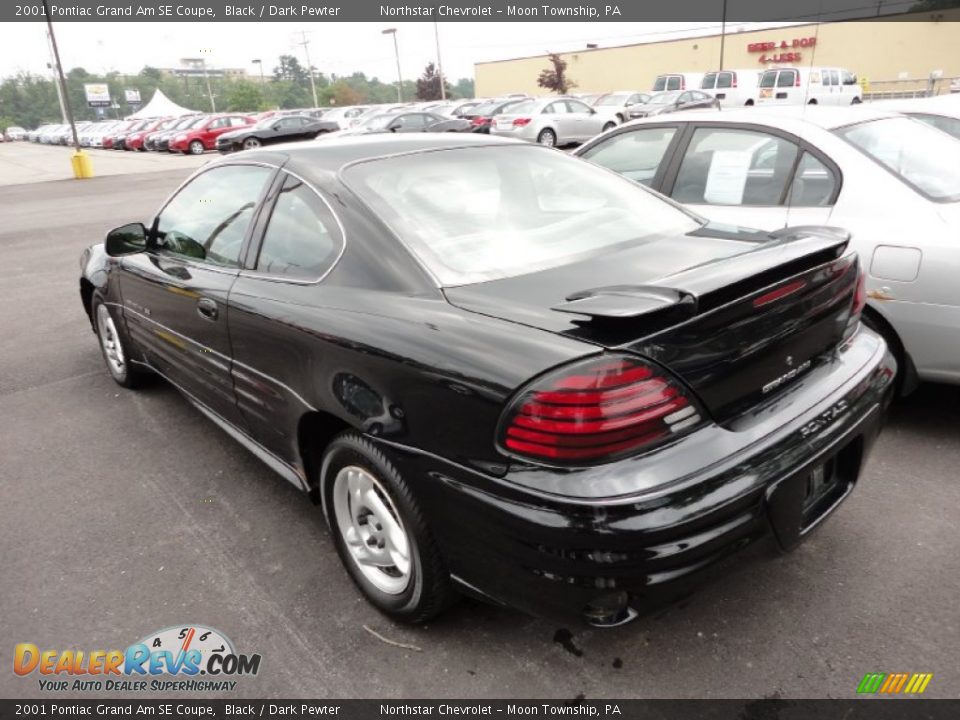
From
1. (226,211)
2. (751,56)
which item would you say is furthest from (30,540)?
(751,56)

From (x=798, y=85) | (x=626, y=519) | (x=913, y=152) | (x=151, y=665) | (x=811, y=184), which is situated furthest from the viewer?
(x=798, y=85)

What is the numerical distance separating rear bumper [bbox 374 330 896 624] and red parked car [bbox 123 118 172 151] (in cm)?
3965

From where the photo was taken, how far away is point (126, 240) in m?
3.84

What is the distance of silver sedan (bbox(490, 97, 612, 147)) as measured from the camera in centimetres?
2041

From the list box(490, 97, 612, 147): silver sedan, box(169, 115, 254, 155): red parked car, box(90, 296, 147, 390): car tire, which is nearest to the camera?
box(90, 296, 147, 390): car tire

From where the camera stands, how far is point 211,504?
3270 millimetres

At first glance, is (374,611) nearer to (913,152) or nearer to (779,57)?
(913,152)

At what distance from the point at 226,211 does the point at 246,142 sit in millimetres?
25685

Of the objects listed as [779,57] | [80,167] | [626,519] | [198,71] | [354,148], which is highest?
[198,71]

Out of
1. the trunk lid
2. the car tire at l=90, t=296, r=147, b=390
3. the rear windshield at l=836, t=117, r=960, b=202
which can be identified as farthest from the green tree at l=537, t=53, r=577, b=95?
the trunk lid

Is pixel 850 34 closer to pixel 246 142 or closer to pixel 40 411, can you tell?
pixel 246 142

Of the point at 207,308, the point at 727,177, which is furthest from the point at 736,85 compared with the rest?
the point at 207,308

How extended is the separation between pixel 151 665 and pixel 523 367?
1647 mm

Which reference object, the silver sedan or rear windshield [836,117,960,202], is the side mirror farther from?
the silver sedan
